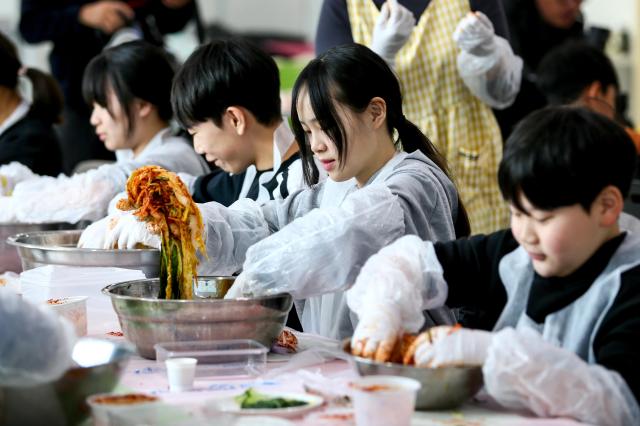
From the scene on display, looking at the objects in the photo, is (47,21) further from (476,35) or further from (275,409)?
(275,409)

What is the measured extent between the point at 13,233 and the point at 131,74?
0.65 metres

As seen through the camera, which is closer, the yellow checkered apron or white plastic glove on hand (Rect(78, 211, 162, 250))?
white plastic glove on hand (Rect(78, 211, 162, 250))

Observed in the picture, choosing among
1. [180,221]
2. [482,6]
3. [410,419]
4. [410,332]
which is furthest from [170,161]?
[410,419]

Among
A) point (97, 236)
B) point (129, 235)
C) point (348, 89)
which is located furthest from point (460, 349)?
point (97, 236)

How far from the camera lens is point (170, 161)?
112 inches

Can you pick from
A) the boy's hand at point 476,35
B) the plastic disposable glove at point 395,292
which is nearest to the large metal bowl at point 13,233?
the boy's hand at point 476,35

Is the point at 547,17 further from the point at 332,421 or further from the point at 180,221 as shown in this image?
the point at 332,421

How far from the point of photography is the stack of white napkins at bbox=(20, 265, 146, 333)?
1.89 m

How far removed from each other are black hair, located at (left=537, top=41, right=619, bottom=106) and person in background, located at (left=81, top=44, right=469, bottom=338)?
72.0 inches

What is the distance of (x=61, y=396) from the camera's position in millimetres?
A: 1146

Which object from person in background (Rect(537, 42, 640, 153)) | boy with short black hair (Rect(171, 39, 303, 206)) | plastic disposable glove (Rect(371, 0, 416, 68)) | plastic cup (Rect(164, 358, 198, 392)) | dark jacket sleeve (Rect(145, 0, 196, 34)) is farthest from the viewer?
dark jacket sleeve (Rect(145, 0, 196, 34))

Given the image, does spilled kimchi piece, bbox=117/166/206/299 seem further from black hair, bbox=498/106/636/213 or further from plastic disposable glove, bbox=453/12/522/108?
plastic disposable glove, bbox=453/12/522/108

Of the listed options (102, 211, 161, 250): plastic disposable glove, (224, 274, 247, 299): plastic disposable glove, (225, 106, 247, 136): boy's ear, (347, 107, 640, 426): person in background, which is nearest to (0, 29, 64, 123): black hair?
(225, 106, 247, 136): boy's ear

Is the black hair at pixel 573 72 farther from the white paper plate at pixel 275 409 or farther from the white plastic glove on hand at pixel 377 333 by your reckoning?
the white paper plate at pixel 275 409
